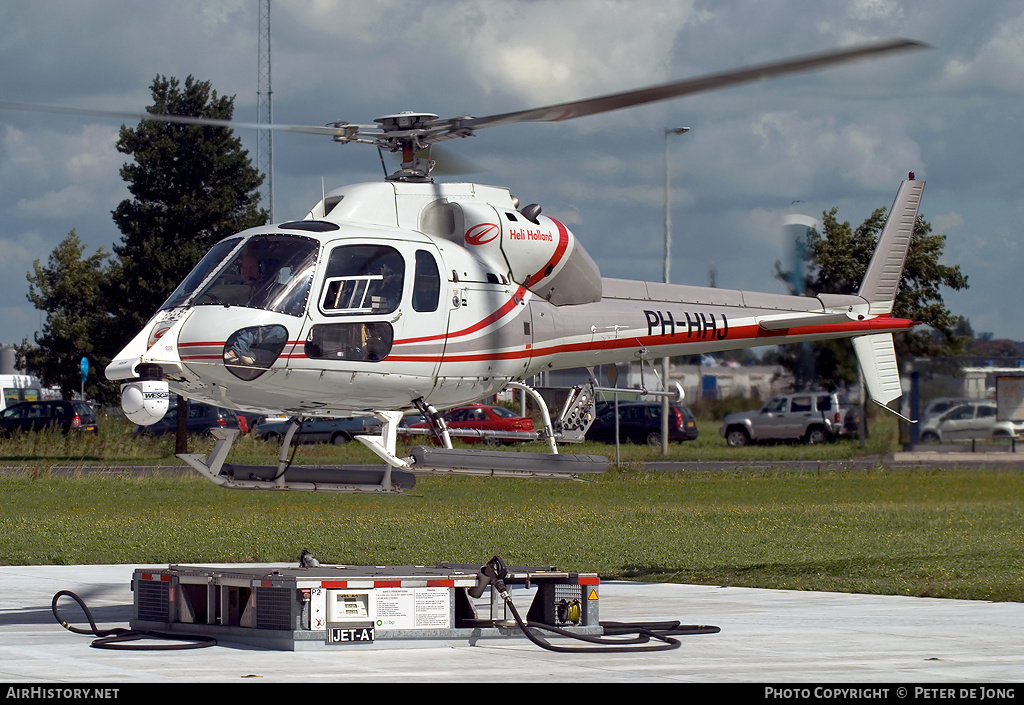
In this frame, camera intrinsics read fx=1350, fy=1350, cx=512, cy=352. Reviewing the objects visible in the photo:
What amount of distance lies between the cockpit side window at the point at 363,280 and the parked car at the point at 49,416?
113 feet

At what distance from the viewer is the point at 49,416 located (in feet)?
148

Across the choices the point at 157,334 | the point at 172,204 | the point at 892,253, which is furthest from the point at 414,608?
the point at 172,204

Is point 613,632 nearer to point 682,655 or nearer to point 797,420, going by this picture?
point 682,655

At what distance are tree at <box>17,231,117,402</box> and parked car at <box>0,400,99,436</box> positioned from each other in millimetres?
6601

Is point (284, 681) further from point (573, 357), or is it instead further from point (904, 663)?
point (573, 357)

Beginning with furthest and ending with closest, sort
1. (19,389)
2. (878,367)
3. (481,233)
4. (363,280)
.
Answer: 1. (19,389)
2. (878,367)
3. (481,233)
4. (363,280)

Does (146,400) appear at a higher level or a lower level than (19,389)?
lower

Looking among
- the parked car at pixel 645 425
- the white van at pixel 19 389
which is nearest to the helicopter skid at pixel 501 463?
the parked car at pixel 645 425

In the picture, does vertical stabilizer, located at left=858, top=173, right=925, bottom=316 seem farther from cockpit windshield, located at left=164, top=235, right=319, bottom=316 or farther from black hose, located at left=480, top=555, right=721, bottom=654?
cockpit windshield, located at left=164, top=235, right=319, bottom=316

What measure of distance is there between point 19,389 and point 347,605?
6592 centimetres

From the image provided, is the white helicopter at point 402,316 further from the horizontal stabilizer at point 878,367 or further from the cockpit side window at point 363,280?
the horizontal stabilizer at point 878,367

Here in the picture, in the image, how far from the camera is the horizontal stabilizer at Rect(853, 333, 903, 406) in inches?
667

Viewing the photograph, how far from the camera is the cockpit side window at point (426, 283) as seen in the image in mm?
12422

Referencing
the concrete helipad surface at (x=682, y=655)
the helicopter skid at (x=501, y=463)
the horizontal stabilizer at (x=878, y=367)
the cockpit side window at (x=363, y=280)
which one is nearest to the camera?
the concrete helipad surface at (x=682, y=655)
